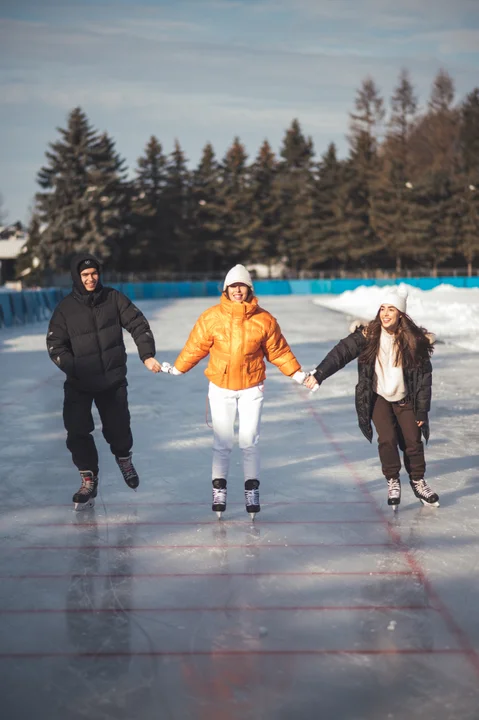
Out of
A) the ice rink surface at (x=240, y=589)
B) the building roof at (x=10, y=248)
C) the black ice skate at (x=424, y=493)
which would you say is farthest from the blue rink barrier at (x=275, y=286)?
the black ice skate at (x=424, y=493)

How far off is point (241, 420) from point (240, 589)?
4.71ft

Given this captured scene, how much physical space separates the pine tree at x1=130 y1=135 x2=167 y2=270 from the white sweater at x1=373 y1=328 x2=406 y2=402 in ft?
191

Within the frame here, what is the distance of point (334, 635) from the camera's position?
391 cm

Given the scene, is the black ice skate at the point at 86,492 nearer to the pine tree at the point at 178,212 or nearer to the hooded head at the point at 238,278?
the hooded head at the point at 238,278

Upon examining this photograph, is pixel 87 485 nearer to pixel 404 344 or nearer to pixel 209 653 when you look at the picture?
pixel 404 344

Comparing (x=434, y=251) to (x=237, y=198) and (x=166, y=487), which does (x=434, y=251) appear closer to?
(x=237, y=198)

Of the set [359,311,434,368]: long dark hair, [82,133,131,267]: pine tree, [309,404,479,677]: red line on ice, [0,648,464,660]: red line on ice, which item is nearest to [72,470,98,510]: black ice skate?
[309,404,479,677]: red line on ice

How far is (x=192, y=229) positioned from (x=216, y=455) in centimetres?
6375

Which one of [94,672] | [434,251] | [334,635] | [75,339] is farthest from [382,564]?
[434,251]

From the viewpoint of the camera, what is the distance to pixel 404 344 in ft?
18.9

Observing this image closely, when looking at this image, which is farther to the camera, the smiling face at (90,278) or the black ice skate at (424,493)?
the black ice skate at (424,493)

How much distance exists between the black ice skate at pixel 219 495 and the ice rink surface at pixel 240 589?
0.36 ft

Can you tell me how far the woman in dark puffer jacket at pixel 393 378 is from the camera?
18.9 feet

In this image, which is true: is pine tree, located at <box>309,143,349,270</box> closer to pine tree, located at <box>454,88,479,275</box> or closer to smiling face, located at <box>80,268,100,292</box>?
pine tree, located at <box>454,88,479,275</box>
